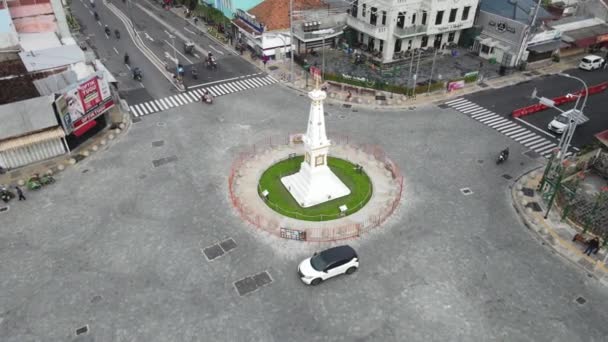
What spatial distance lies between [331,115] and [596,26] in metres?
48.9

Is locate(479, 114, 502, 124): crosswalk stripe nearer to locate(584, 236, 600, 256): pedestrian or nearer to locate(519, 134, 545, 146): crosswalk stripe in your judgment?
locate(519, 134, 545, 146): crosswalk stripe

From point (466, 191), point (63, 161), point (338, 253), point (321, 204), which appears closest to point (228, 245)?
point (338, 253)

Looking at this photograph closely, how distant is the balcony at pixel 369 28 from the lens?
60875mm

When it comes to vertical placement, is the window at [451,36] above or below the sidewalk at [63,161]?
above

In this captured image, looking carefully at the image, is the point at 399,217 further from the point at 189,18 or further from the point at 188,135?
the point at 189,18

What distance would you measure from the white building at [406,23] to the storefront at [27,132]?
42.9m

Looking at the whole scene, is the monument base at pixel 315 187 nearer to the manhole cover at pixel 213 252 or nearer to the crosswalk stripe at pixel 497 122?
the manhole cover at pixel 213 252

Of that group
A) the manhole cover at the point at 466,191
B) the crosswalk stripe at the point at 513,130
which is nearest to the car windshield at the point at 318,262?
the manhole cover at the point at 466,191

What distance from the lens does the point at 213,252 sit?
104 ft

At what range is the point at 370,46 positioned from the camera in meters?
66.2

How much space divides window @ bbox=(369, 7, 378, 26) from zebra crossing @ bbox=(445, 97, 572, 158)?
18.6 m

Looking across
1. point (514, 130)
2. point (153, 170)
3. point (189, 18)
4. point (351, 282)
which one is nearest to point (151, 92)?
point (153, 170)

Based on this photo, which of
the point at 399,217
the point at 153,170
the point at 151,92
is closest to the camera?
the point at 399,217

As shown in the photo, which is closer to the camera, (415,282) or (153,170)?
(415,282)
